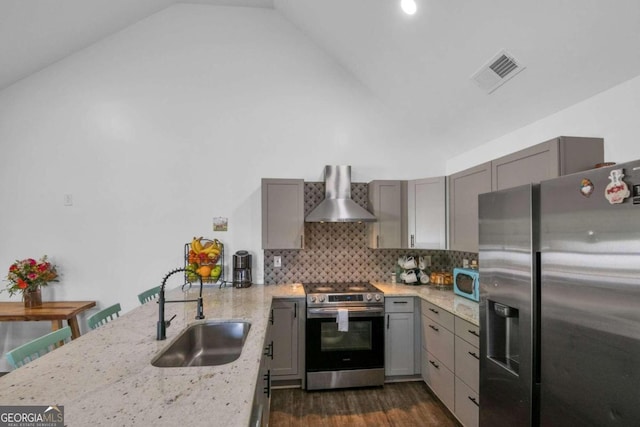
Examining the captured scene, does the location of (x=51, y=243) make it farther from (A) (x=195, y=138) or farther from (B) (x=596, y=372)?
(B) (x=596, y=372)

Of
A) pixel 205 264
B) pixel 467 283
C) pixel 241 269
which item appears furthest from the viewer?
pixel 241 269

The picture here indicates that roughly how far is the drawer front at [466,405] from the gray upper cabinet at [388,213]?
145 centimetres

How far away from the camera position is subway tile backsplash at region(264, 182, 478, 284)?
3518 millimetres

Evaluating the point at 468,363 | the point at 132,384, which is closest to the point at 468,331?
the point at 468,363

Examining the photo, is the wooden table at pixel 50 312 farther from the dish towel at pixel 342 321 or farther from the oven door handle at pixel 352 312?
the dish towel at pixel 342 321

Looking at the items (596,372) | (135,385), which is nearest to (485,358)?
(596,372)

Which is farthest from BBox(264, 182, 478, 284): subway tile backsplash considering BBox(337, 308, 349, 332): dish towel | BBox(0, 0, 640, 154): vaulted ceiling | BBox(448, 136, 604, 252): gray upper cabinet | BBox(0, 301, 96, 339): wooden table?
BBox(0, 301, 96, 339): wooden table

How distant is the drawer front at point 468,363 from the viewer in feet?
6.95

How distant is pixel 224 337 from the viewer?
2023mm

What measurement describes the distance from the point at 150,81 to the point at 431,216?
3.49 meters

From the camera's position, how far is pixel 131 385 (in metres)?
1.17

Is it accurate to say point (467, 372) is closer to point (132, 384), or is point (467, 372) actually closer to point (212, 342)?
point (212, 342)

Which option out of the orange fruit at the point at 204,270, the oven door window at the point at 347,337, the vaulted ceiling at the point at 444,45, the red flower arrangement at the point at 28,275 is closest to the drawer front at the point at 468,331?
the oven door window at the point at 347,337

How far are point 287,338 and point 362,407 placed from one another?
0.90 meters
